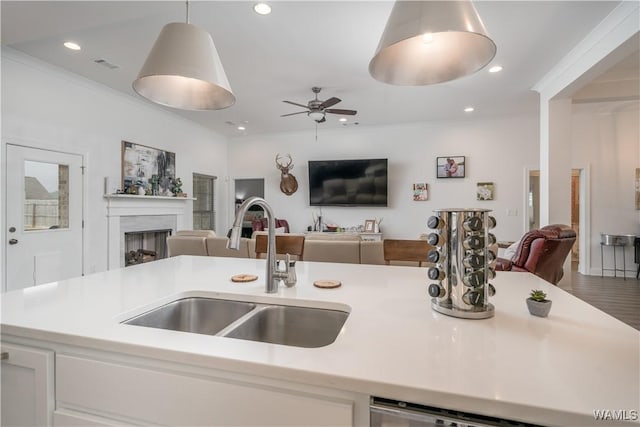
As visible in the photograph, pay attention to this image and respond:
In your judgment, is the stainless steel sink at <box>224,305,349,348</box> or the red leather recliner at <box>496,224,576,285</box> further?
the red leather recliner at <box>496,224,576,285</box>

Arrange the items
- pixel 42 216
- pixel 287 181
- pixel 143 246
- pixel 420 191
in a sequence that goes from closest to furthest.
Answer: pixel 42 216
pixel 143 246
pixel 420 191
pixel 287 181

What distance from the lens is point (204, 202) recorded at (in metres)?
6.82

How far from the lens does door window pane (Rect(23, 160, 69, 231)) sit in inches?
136

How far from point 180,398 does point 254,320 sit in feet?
1.32

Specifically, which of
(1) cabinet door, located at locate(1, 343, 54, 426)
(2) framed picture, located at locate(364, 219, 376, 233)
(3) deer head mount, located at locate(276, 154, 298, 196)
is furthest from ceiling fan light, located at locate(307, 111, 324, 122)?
(1) cabinet door, located at locate(1, 343, 54, 426)

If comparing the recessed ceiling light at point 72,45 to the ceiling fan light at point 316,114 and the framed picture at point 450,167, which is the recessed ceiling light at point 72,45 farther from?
the framed picture at point 450,167

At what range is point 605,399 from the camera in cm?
55

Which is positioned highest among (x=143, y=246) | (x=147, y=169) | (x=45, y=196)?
(x=147, y=169)

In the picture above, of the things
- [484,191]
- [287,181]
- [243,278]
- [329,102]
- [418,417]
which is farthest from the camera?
[287,181]

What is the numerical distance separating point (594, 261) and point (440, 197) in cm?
271

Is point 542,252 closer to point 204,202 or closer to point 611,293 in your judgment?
point 611,293

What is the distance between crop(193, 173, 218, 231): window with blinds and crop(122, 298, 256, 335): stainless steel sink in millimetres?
5530

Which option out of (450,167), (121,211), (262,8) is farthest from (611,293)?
(121,211)

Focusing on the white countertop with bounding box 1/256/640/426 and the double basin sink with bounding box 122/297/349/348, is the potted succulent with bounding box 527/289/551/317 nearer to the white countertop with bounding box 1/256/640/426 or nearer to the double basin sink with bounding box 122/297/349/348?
the white countertop with bounding box 1/256/640/426
